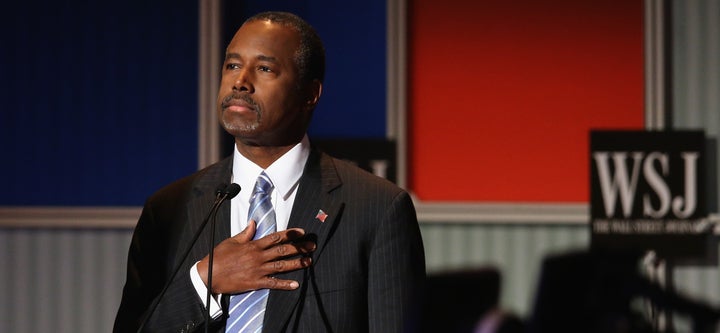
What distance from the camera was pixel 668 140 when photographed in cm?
366

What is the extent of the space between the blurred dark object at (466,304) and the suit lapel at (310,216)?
1298mm

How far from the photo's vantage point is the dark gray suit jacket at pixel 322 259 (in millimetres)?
1714

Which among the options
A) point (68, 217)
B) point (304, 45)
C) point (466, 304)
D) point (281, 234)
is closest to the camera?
point (281, 234)

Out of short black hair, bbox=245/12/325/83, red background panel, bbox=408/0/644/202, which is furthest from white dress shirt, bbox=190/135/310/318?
red background panel, bbox=408/0/644/202

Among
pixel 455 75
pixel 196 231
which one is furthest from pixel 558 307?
pixel 196 231

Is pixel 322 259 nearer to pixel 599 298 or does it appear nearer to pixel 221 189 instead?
pixel 221 189

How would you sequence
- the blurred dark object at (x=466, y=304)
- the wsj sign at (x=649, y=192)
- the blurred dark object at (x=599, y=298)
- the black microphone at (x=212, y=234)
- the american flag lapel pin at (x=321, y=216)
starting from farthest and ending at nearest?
1. the wsj sign at (x=649, y=192)
2. the blurred dark object at (x=466, y=304)
3. the blurred dark object at (x=599, y=298)
4. the american flag lapel pin at (x=321, y=216)
5. the black microphone at (x=212, y=234)

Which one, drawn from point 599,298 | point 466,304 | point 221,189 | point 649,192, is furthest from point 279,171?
point 649,192

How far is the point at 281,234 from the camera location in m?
1.68

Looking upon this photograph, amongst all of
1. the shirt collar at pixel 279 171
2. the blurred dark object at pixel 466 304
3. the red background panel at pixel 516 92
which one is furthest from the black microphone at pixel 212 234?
the red background panel at pixel 516 92

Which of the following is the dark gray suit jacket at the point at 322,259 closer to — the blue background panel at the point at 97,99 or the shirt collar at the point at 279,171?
the shirt collar at the point at 279,171

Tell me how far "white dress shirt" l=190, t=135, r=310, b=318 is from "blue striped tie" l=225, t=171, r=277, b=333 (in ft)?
0.07

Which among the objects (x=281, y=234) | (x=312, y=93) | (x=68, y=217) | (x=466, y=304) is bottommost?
(x=466, y=304)

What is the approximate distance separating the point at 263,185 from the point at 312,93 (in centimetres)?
18
